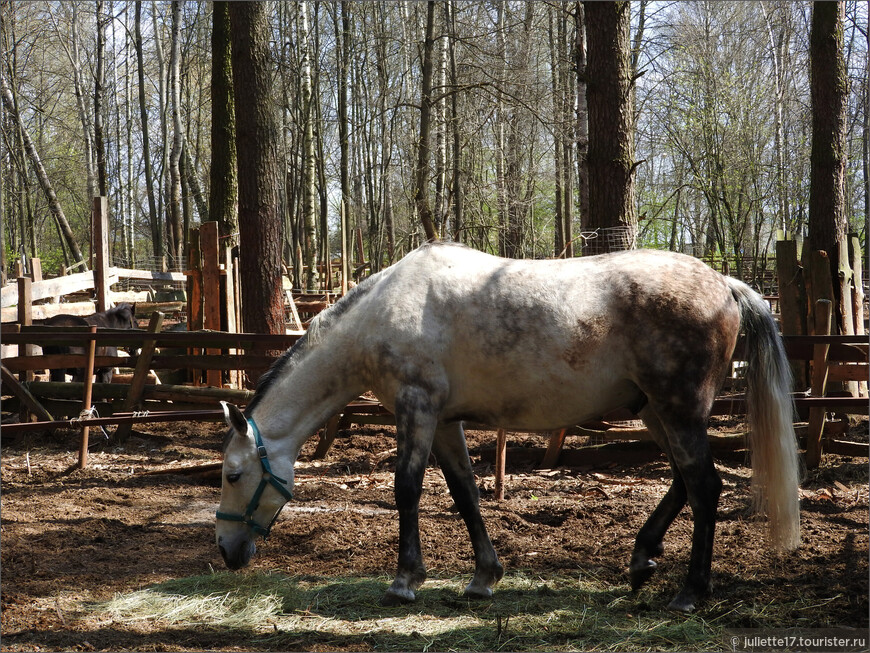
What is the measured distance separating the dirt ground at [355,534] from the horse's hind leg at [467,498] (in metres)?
0.38

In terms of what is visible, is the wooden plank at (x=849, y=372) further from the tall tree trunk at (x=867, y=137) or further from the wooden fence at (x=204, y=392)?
the tall tree trunk at (x=867, y=137)

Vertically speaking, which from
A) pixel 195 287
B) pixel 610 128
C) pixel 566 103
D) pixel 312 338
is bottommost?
pixel 312 338

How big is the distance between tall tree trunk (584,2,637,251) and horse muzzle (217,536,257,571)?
15.9ft

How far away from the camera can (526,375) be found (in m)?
4.04

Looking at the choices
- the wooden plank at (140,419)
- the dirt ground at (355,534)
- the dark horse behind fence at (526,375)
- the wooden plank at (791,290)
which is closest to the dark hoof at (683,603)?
the dark horse behind fence at (526,375)

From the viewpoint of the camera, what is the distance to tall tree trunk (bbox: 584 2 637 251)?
7672mm

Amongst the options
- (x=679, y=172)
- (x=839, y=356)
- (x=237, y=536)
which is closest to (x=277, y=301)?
(x=237, y=536)

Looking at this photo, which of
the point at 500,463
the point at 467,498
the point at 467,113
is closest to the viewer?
the point at 467,498

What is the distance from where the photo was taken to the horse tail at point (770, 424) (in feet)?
13.3

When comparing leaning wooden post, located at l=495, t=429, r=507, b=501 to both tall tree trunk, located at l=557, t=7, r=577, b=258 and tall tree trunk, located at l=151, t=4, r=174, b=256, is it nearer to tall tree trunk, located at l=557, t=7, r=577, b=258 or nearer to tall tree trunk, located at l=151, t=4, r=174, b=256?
tall tree trunk, located at l=557, t=7, r=577, b=258

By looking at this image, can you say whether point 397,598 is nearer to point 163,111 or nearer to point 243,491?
point 243,491

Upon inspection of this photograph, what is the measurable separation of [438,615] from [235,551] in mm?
1203

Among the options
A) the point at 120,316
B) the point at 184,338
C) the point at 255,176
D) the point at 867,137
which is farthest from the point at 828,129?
the point at 867,137

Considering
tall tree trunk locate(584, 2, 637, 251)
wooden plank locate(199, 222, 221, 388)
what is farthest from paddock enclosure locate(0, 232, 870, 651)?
tall tree trunk locate(584, 2, 637, 251)
